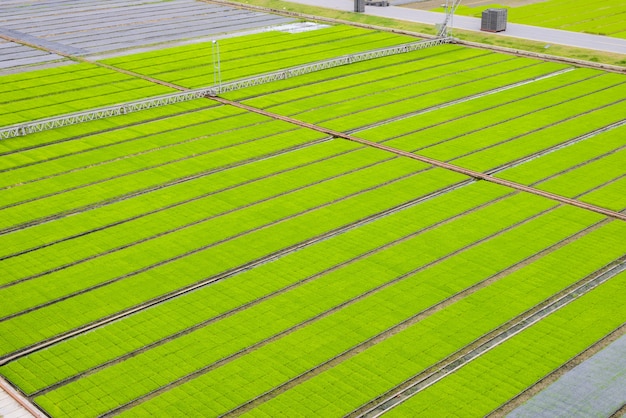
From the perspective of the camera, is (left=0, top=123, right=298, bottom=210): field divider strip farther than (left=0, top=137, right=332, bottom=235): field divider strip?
Yes

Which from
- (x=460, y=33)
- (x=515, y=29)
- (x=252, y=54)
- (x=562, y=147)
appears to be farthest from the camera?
(x=515, y=29)

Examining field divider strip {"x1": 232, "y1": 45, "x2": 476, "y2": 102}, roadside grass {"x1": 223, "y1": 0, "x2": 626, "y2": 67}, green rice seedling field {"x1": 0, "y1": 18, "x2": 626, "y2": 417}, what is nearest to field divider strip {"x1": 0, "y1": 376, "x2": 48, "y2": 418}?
green rice seedling field {"x1": 0, "y1": 18, "x2": 626, "y2": 417}

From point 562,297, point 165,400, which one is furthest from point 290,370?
point 562,297

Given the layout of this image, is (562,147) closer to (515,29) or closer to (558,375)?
(558,375)

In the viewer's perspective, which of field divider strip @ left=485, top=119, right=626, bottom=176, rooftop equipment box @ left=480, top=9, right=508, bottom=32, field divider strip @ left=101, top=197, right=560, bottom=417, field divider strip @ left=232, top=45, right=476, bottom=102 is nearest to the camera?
field divider strip @ left=101, top=197, right=560, bottom=417

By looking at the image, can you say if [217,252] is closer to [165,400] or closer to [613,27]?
[165,400]

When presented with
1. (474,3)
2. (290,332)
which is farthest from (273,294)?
(474,3)

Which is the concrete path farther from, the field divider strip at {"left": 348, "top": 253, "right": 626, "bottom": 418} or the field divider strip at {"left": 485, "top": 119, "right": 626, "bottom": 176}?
the field divider strip at {"left": 485, "top": 119, "right": 626, "bottom": 176}
